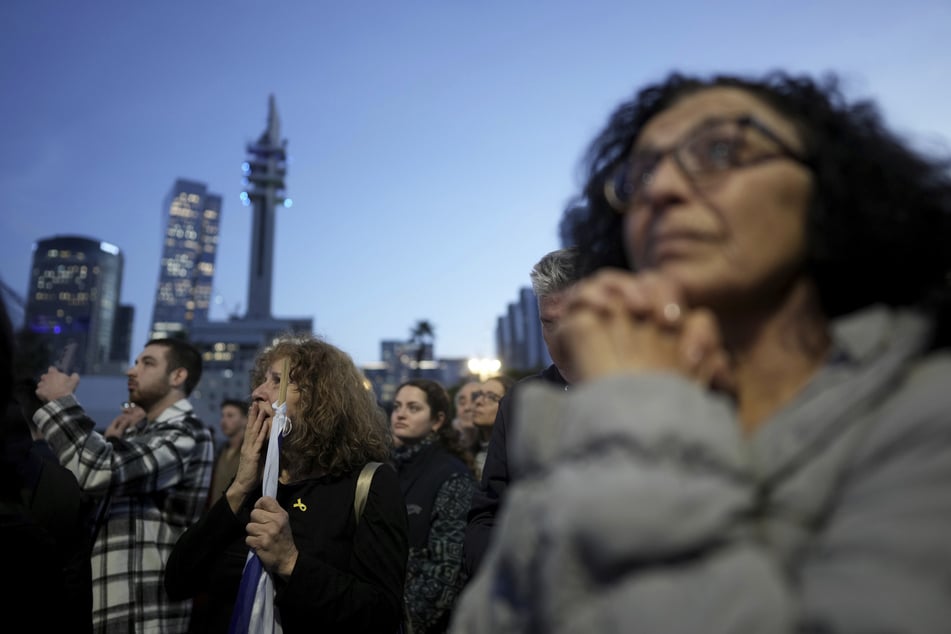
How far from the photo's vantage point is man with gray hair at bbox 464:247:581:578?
2820 millimetres

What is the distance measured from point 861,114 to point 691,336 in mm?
728

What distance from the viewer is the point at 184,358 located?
5.14 metres

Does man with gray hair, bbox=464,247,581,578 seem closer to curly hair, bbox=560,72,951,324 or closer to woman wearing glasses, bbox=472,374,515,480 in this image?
curly hair, bbox=560,72,951,324

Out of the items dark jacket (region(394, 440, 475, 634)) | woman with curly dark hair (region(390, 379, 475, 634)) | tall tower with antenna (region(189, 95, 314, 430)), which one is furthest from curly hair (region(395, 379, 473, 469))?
tall tower with antenna (region(189, 95, 314, 430))

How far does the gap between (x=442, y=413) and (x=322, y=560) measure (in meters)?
2.89

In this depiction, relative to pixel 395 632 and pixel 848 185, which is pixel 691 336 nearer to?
pixel 848 185

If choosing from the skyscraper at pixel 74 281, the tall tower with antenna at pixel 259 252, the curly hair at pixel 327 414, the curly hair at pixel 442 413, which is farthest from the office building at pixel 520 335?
the skyscraper at pixel 74 281

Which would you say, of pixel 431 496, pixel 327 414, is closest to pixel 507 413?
pixel 327 414

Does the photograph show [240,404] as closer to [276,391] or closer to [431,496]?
[431,496]

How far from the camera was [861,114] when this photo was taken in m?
1.30

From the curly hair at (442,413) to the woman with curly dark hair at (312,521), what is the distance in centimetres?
189

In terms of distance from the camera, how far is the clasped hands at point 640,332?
97cm

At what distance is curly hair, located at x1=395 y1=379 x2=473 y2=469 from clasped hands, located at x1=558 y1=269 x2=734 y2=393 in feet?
14.8

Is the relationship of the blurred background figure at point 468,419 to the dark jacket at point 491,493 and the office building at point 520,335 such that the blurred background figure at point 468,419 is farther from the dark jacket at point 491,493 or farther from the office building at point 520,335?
the office building at point 520,335
